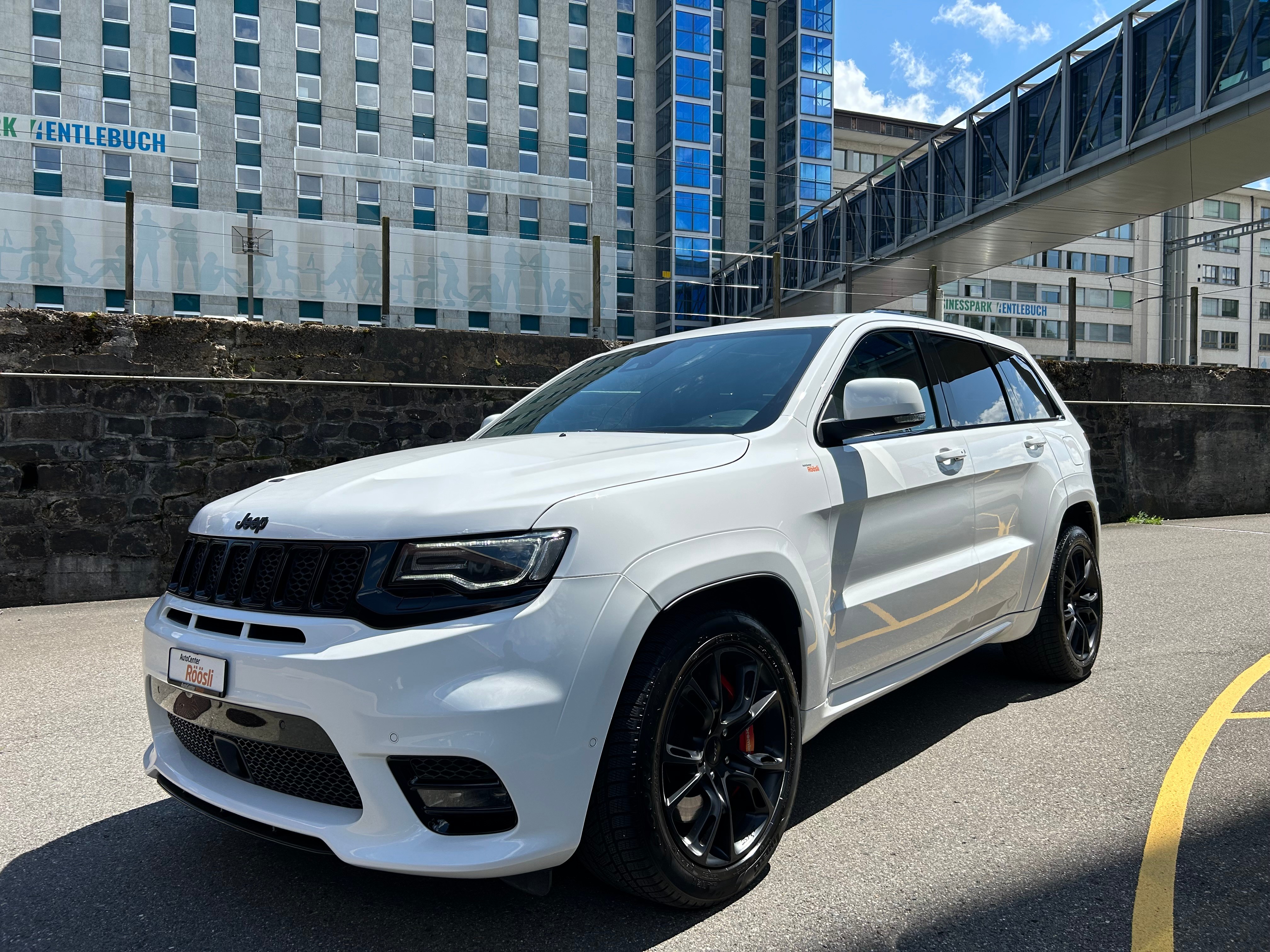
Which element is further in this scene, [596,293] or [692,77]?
[692,77]

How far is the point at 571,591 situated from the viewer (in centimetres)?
224

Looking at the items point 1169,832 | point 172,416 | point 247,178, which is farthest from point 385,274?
point 247,178

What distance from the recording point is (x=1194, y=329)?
1795cm

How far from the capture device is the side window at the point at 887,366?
3.37 metres

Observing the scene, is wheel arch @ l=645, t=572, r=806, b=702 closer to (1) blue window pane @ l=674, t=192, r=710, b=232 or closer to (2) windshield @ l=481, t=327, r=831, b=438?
(2) windshield @ l=481, t=327, r=831, b=438

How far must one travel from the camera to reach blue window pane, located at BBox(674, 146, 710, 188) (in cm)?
4934

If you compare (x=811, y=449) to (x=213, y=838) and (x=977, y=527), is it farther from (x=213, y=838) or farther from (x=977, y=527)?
(x=213, y=838)

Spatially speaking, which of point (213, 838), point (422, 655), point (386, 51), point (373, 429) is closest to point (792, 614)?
point (422, 655)

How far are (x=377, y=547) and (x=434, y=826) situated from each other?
674mm

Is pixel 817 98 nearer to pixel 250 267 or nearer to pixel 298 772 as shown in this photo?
pixel 250 267

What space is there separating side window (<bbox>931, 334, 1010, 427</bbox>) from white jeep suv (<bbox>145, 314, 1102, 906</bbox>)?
635 mm

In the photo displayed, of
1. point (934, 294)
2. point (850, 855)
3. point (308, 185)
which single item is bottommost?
point (850, 855)

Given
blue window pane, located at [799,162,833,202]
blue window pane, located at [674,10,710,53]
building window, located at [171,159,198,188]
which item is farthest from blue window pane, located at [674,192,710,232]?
building window, located at [171,159,198,188]

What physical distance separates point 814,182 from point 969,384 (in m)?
53.6
